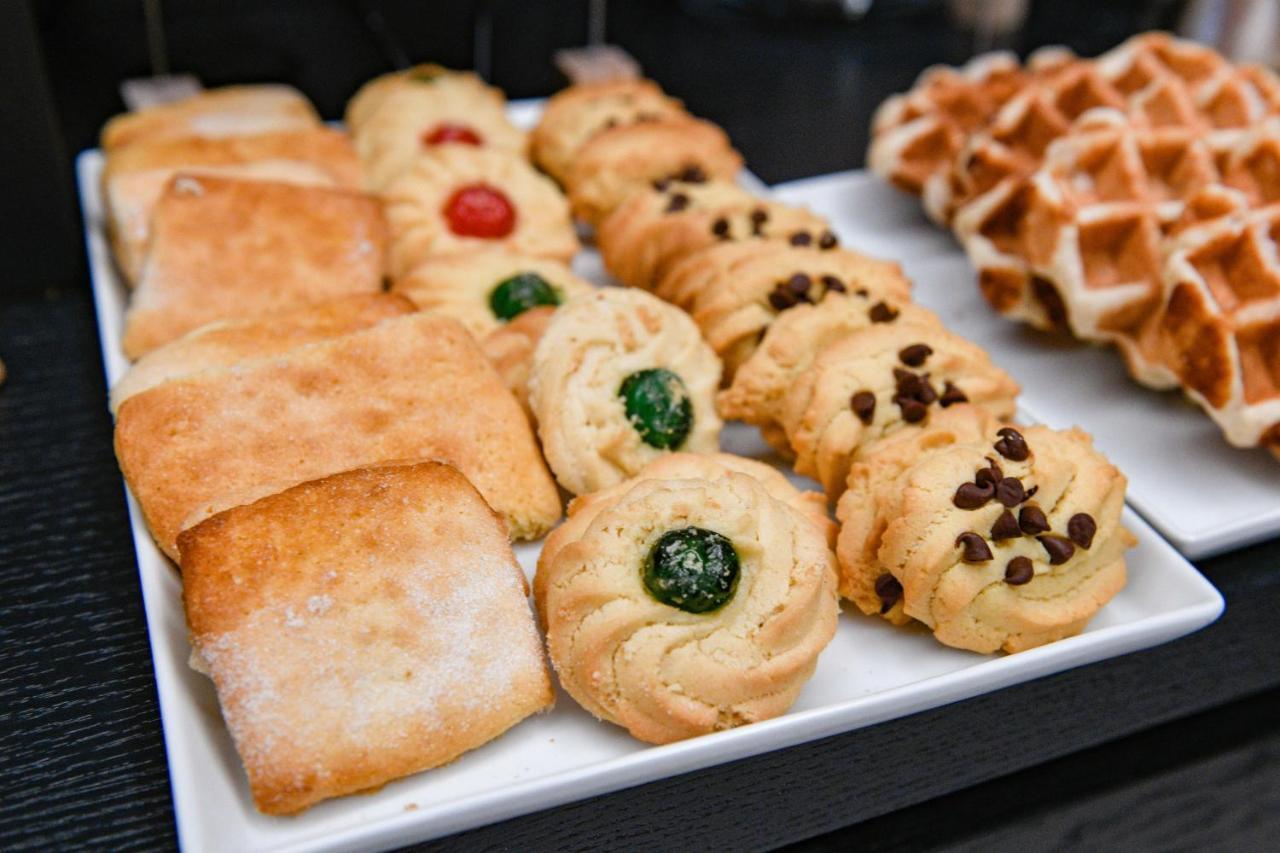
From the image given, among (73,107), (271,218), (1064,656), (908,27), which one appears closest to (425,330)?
(271,218)

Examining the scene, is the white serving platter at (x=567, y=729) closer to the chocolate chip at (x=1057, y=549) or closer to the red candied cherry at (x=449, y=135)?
the chocolate chip at (x=1057, y=549)

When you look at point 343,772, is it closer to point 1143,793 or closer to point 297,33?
point 1143,793

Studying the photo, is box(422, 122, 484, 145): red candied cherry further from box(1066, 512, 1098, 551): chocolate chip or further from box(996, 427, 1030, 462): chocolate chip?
box(1066, 512, 1098, 551): chocolate chip

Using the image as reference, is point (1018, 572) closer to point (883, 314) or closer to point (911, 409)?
point (911, 409)

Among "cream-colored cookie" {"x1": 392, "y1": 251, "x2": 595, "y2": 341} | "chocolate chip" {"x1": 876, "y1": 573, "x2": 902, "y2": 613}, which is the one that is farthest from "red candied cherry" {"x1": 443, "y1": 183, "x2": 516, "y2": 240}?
"chocolate chip" {"x1": 876, "y1": 573, "x2": 902, "y2": 613}

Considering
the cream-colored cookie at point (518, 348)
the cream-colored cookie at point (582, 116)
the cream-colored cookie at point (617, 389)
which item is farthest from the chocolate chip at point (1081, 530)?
the cream-colored cookie at point (582, 116)
